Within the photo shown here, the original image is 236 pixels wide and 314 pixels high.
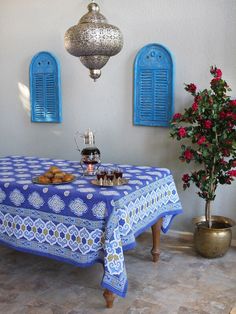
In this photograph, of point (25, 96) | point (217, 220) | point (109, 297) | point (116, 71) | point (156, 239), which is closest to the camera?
point (109, 297)

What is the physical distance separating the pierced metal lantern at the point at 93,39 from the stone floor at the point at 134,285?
154cm

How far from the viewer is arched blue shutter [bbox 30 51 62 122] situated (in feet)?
13.8

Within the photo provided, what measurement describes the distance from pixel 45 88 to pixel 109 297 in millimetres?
2519

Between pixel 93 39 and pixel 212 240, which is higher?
pixel 93 39

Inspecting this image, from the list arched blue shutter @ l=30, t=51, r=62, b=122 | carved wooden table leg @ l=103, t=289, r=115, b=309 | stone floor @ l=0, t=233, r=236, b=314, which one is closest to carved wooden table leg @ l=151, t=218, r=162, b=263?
stone floor @ l=0, t=233, r=236, b=314

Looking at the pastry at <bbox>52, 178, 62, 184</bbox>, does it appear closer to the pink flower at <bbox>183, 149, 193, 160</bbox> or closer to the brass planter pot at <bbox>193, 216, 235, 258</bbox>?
the pink flower at <bbox>183, 149, 193, 160</bbox>

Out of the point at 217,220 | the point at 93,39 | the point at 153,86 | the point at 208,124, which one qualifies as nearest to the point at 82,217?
the point at 93,39

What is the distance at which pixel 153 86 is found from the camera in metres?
3.66

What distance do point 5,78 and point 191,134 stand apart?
2.48m

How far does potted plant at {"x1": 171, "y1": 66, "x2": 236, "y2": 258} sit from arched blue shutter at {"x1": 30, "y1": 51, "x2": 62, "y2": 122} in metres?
→ 1.53

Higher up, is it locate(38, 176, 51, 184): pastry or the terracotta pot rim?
locate(38, 176, 51, 184): pastry

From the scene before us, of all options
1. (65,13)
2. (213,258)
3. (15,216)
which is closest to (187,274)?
(213,258)

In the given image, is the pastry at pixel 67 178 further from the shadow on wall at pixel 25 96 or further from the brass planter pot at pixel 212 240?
the shadow on wall at pixel 25 96

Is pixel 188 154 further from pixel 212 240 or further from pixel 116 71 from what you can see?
pixel 116 71
